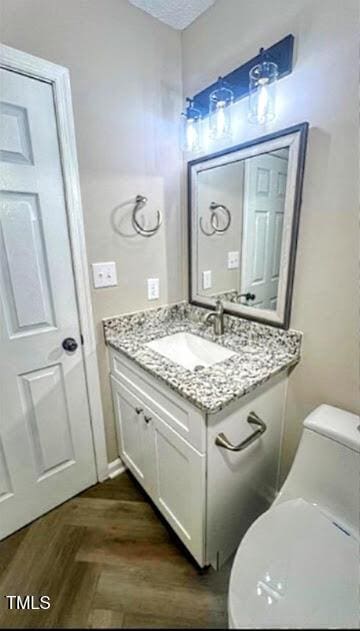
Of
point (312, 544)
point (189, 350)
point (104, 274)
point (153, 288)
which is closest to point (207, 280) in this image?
point (153, 288)

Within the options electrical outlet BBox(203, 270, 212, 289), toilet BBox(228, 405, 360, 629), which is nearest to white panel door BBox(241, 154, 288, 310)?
electrical outlet BBox(203, 270, 212, 289)

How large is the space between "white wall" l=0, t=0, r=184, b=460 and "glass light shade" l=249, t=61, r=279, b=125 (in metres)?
0.54

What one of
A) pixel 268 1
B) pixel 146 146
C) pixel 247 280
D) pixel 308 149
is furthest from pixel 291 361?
pixel 268 1

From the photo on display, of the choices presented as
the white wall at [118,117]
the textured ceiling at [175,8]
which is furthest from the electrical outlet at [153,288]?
the textured ceiling at [175,8]

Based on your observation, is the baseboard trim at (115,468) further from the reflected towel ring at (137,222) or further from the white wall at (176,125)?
the reflected towel ring at (137,222)

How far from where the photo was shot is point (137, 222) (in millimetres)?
1547

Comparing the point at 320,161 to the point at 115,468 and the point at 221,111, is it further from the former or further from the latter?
the point at 115,468

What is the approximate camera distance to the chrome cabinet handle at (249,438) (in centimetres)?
102

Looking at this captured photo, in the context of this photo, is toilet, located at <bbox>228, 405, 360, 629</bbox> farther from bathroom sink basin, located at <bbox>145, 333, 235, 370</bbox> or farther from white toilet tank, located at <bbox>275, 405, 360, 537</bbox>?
bathroom sink basin, located at <bbox>145, 333, 235, 370</bbox>

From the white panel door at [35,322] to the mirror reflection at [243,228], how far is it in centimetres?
74

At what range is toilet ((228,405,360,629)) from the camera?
71cm

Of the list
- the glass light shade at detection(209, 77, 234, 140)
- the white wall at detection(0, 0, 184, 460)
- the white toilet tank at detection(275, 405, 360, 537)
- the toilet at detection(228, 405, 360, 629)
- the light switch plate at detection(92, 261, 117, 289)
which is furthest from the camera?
the light switch plate at detection(92, 261, 117, 289)

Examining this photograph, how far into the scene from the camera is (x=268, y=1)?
3.73 feet

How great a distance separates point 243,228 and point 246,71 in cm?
63
